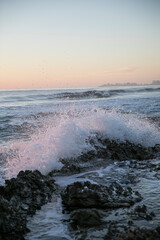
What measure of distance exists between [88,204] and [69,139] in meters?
3.45

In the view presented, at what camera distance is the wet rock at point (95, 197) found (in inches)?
141

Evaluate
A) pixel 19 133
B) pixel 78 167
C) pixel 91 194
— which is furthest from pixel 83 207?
pixel 19 133

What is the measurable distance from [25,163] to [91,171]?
5.11ft

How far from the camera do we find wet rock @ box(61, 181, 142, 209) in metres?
3.58

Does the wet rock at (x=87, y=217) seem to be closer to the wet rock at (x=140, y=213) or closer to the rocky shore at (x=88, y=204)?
the rocky shore at (x=88, y=204)

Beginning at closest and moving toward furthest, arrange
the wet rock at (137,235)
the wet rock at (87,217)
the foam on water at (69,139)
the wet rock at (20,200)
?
the wet rock at (137,235)
the wet rock at (20,200)
the wet rock at (87,217)
the foam on water at (69,139)

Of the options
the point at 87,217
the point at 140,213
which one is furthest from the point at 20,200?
the point at 140,213

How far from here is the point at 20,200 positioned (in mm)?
3766

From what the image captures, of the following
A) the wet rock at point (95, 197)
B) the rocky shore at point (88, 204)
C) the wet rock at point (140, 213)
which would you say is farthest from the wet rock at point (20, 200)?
the wet rock at point (140, 213)

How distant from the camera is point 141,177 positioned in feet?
15.9

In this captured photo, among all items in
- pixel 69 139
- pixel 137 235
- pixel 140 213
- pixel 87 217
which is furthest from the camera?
pixel 69 139

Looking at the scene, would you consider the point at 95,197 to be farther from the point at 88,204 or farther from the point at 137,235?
the point at 137,235

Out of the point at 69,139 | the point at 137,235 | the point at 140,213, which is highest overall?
the point at 69,139

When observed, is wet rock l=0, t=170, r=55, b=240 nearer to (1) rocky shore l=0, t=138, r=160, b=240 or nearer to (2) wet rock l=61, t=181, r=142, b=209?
(1) rocky shore l=0, t=138, r=160, b=240
